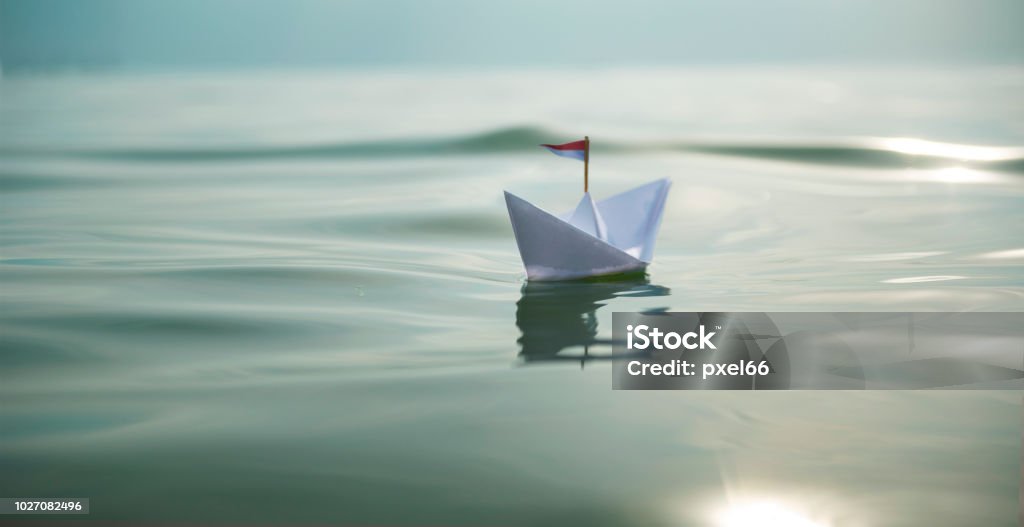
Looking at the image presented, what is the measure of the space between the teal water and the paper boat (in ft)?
A: 0.41

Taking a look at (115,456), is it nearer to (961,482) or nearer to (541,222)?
(541,222)

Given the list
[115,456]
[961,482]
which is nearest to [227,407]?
[115,456]

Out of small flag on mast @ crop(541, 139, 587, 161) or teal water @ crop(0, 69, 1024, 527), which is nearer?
teal water @ crop(0, 69, 1024, 527)

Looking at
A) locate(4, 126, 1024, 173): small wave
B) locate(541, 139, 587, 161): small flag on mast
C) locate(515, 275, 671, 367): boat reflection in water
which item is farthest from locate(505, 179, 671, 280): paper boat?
locate(4, 126, 1024, 173): small wave

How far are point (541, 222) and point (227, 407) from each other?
170 centimetres

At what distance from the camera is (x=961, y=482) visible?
3.19 meters

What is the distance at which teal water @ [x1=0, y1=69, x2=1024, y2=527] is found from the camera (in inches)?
122

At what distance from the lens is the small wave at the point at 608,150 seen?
35.0 ft

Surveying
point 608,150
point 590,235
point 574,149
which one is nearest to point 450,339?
point 590,235

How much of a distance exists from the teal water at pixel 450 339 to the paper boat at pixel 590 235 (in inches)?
5.0

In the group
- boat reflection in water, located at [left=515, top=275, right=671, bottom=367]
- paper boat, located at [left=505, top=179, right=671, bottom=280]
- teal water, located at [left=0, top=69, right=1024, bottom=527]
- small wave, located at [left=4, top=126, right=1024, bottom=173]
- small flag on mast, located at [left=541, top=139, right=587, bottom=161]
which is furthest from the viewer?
small wave, located at [left=4, top=126, right=1024, bottom=173]

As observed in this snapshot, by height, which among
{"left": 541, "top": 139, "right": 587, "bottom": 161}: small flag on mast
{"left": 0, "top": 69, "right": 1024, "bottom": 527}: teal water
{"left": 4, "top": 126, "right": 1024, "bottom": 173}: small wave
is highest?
{"left": 4, "top": 126, "right": 1024, "bottom": 173}: small wave

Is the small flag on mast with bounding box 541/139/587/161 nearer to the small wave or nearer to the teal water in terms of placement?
the teal water

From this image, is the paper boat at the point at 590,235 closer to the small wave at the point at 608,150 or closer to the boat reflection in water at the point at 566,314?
the boat reflection in water at the point at 566,314
